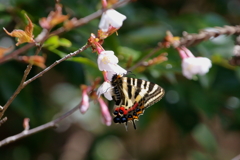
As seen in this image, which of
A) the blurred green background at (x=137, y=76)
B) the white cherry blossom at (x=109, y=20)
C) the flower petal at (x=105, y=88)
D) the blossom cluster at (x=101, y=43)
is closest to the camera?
the blossom cluster at (x=101, y=43)

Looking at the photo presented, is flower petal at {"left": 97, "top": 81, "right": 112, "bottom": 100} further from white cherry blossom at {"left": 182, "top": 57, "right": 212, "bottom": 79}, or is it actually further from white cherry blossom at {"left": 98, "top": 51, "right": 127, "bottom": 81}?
white cherry blossom at {"left": 182, "top": 57, "right": 212, "bottom": 79}

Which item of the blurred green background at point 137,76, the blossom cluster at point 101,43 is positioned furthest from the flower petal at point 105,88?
the blurred green background at point 137,76

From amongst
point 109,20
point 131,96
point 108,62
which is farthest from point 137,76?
point 109,20

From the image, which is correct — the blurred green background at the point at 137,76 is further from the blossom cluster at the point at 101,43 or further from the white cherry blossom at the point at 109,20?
the white cherry blossom at the point at 109,20

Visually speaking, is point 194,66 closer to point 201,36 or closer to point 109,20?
point 201,36

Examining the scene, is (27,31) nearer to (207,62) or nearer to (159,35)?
(207,62)

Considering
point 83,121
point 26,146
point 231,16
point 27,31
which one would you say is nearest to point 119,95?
point 27,31

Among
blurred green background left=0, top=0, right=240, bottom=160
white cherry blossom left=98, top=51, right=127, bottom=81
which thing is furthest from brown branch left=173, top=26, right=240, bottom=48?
blurred green background left=0, top=0, right=240, bottom=160
